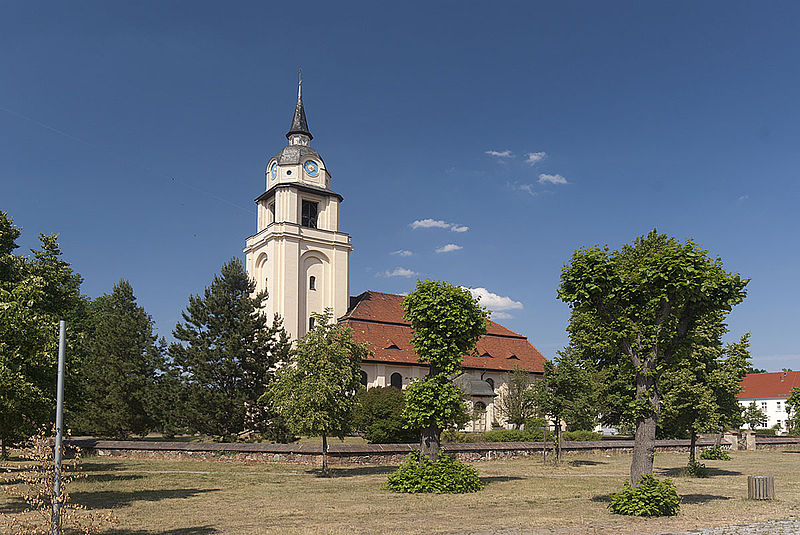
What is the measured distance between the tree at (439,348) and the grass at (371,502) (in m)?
→ 2.38

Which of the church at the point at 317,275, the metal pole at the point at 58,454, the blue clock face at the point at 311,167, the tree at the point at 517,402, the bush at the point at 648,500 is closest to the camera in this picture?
the metal pole at the point at 58,454

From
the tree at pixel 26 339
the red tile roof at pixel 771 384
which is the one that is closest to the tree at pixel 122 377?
the tree at pixel 26 339

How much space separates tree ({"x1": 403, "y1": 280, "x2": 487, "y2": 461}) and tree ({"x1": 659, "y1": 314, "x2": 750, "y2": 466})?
6.94 meters

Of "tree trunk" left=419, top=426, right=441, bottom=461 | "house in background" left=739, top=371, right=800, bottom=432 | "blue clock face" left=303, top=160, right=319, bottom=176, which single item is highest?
"blue clock face" left=303, top=160, right=319, bottom=176

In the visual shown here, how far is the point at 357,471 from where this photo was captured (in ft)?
85.9

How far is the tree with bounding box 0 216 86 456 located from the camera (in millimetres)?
15484

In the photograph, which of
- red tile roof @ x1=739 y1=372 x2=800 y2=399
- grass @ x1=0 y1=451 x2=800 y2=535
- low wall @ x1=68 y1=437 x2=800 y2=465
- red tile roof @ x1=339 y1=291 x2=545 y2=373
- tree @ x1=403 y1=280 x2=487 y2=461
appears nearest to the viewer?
grass @ x1=0 y1=451 x2=800 y2=535

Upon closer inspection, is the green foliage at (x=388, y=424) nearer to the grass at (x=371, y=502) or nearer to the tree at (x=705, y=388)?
the grass at (x=371, y=502)

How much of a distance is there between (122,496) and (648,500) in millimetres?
13383

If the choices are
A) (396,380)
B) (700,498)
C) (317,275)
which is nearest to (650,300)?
(700,498)

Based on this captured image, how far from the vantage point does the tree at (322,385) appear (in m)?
24.2

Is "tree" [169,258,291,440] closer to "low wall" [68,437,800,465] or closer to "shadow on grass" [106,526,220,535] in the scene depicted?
"low wall" [68,437,800,465]

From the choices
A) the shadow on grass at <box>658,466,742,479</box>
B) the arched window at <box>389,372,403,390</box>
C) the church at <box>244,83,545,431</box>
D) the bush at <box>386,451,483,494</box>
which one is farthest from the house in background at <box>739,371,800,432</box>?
the bush at <box>386,451,483,494</box>

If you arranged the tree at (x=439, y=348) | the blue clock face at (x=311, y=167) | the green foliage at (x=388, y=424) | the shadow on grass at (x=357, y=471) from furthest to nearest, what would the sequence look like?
the blue clock face at (x=311, y=167) → the green foliage at (x=388, y=424) → the shadow on grass at (x=357, y=471) → the tree at (x=439, y=348)
